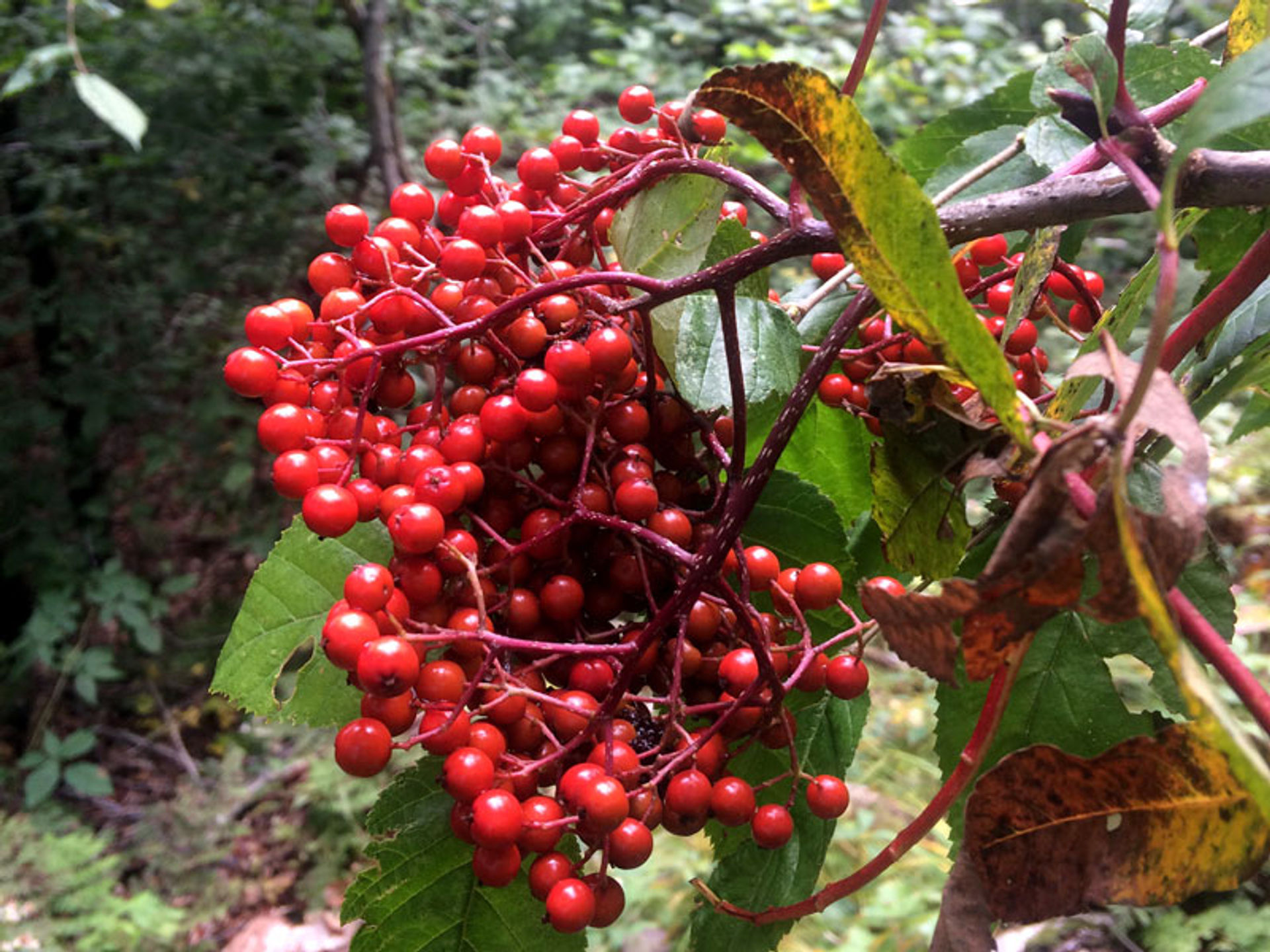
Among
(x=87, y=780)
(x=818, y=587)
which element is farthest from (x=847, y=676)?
(x=87, y=780)

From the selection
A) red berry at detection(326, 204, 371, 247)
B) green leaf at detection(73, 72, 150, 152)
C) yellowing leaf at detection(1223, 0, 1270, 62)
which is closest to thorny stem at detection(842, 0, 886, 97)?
yellowing leaf at detection(1223, 0, 1270, 62)

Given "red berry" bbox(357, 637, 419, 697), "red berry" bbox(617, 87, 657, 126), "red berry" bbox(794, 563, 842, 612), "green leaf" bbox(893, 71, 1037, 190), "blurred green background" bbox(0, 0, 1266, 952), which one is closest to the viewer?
"red berry" bbox(357, 637, 419, 697)

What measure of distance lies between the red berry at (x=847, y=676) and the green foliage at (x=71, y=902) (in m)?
2.30

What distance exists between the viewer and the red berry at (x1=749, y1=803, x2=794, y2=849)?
1.61ft

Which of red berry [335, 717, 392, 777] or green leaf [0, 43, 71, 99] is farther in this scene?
green leaf [0, 43, 71, 99]

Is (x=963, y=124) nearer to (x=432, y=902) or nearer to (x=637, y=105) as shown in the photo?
(x=637, y=105)

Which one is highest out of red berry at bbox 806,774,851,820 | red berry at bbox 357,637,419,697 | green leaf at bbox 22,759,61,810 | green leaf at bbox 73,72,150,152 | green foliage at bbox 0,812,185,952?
red berry at bbox 357,637,419,697

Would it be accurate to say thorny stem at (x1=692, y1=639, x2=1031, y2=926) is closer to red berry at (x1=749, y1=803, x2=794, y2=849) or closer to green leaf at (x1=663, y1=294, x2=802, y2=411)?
red berry at (x1=749, y1=803, x2=794, y2=849)

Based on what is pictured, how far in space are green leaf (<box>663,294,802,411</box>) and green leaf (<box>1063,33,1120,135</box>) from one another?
0.20 metres

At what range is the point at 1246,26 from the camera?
0.49 metres

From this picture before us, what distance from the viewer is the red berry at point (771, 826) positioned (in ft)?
1.61

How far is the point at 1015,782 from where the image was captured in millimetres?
362

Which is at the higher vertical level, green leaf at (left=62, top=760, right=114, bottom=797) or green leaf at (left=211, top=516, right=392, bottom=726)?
green leaf at (left=211, top=516, right=392, bottom=726)

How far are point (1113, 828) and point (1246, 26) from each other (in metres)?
0.43
